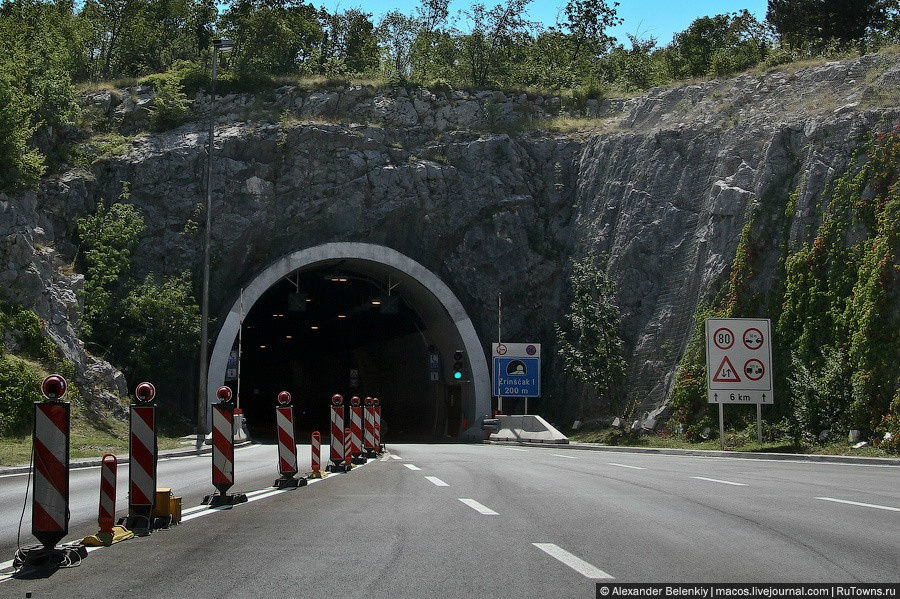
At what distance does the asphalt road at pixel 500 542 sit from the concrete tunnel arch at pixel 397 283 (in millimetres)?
25586

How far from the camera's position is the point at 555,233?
44.3 metres

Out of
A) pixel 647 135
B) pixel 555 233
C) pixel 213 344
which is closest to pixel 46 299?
pixel 213 344

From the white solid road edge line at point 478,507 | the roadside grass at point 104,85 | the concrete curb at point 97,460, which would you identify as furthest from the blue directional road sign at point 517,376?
the white solid road edge line at point 478,507

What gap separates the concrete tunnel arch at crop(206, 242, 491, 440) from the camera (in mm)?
38750

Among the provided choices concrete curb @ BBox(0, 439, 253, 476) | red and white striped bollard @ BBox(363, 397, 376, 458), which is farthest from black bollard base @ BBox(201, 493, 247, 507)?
red and white striped bollard @ BBox(363, 397, 376, 458)

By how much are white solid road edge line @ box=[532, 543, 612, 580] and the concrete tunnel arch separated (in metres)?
32.0

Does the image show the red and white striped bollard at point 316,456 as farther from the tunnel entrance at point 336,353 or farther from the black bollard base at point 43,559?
the tunnel entrance at point 336,353

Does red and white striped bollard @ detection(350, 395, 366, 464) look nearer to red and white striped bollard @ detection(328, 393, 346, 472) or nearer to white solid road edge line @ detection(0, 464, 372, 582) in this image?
red and white striped bollard @ detection(328, 393, 346, 472)

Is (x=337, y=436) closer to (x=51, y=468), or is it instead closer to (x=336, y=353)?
(x=51, y=468)

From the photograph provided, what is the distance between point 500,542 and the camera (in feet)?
26.6

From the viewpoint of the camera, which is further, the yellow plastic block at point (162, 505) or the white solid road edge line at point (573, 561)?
the yellow plastic block at point (162, 505)

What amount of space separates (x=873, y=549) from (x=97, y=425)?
Result: 2771 cm

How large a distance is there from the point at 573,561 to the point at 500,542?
118 centimetres

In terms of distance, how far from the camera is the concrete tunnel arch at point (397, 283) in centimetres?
3875
